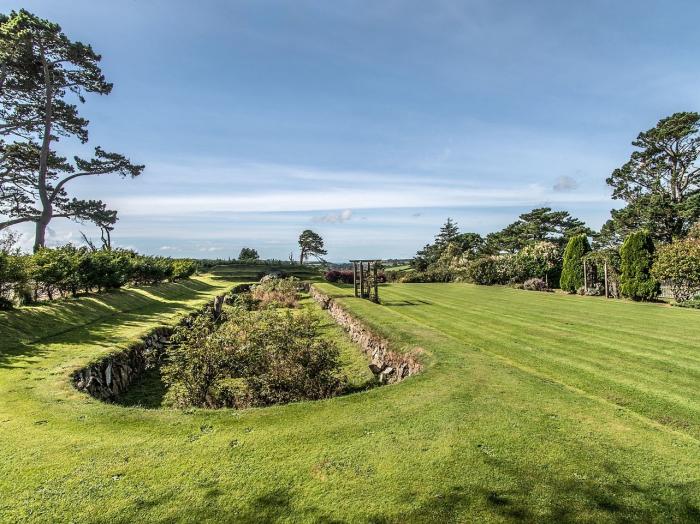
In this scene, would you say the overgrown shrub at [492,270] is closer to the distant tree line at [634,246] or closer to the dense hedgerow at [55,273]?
the distant tree line at [634,246]

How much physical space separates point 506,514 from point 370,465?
4.06 feet

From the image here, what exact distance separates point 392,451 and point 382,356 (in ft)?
17.7

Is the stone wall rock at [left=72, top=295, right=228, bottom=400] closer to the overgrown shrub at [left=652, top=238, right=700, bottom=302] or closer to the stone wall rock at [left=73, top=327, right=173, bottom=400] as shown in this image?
the stone wall rock at [left=73, top=327, right=173, bottom=400]

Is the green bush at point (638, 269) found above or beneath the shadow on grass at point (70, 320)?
above

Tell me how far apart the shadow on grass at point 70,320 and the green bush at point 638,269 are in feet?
75.6

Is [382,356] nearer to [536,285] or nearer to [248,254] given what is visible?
[536,285]

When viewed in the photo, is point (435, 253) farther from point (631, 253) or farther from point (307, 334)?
point (307, 334)

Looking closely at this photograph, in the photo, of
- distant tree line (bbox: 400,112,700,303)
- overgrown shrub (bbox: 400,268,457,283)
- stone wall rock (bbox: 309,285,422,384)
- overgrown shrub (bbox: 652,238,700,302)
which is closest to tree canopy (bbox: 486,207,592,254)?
distant tree line (bbox: 400,112,700,303)

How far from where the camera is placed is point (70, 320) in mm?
12008

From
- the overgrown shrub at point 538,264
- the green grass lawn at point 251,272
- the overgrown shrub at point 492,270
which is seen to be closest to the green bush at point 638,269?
the overgrown shrub at point 538,264

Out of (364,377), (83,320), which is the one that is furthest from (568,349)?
(83,320)

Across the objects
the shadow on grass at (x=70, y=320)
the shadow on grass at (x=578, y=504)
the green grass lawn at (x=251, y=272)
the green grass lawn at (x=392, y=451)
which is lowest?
the shadow on grass at (x=578, y=504)

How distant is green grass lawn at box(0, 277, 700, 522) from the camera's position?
123 inches

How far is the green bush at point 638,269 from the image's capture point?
64.7ft
